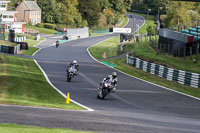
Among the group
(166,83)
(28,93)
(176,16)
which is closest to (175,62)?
(166,83)

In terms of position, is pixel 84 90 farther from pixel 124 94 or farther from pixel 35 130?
pixel 35 130

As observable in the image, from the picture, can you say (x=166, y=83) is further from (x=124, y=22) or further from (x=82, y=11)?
(x=124, y=22)

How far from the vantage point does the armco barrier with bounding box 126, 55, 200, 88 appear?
37.1 meters

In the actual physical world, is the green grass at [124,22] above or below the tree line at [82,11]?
below

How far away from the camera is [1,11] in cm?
11656

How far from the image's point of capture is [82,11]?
522ft

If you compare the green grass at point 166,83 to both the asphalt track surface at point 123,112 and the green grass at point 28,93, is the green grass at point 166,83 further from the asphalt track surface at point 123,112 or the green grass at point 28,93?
the green grass at point 28,93

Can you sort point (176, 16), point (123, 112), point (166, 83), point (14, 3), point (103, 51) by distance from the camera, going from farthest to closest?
point (14, 3)
point (176, 16)
point (103, 51)
point (166, 83)
point (123, 112)

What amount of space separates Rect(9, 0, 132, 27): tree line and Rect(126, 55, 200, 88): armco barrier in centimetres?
9572

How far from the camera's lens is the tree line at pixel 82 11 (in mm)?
146337

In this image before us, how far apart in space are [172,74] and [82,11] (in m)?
120

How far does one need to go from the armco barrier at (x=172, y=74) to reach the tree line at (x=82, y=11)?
95.7 meters

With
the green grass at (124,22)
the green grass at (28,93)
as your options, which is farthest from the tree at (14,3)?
the green grass at (28,93)

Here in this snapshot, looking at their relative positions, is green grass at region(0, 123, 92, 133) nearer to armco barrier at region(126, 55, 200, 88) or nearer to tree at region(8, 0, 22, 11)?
armco barrier at region(126, 55, 200, 88)
